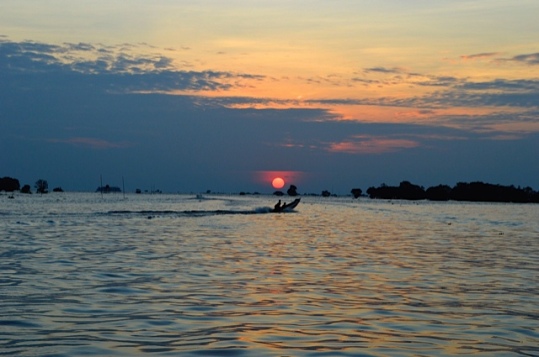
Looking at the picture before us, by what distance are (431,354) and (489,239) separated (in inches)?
1105

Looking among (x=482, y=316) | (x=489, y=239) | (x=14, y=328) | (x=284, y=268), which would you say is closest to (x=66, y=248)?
(x=284, y=268)

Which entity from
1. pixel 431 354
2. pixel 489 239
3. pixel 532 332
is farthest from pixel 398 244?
pixel 431 354

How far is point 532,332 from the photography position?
11.4 meters

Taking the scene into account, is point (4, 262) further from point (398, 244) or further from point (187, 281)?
point (398, 244)

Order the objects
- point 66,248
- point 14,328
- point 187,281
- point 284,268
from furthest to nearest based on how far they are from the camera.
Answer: point 66,248
point 284,268
point 187,281
point 14,328

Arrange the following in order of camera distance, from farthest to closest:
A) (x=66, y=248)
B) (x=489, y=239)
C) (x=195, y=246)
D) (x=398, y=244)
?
(x=489, y=239) < (x=398, y=244) < (x=195, y=246) < (x=66, y=248)

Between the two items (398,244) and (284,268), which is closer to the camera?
(284,268)

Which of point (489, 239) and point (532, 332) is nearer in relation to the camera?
point (532, 332)

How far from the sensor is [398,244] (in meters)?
31.3

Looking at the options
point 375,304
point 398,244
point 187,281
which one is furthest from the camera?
point 398,244

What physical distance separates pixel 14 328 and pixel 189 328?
9.52 ft

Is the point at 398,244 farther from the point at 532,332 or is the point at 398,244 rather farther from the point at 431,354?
the point at 431,354

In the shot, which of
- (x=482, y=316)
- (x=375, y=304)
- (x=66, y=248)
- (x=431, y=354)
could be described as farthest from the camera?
(x=66, y=248)

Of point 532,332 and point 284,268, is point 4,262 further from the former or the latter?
point 532,332
